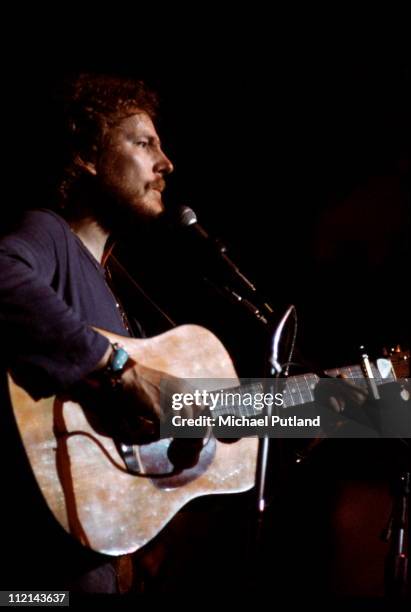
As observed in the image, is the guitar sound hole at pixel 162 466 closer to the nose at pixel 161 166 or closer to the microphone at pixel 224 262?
the microphone at pixel 224 262

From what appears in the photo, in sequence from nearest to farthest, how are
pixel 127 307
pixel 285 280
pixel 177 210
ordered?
1. pixel 177 210
2. pixel 127 307
3. pixel 285 280

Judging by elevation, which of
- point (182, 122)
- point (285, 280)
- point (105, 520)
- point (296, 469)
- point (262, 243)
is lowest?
point (296, 469)

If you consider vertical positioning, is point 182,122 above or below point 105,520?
above

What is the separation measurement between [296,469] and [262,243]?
1.28 m

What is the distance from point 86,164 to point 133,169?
210 millimetres

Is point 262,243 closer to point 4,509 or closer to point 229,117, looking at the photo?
point 229,117

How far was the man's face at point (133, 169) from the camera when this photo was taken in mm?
2104

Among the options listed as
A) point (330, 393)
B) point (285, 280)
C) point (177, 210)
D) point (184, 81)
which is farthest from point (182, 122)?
point (330, 393)

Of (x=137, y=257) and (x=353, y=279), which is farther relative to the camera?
(x=353, y=279)

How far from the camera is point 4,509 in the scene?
1.51 meters

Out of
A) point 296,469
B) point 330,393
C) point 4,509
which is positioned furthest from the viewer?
point 296,469

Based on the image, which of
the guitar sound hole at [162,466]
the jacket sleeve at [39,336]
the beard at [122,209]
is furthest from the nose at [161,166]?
the guitar sound hole at [162,466]

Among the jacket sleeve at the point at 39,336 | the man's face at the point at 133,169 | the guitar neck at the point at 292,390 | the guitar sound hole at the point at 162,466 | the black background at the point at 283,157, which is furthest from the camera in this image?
the black background at the point at 283,157

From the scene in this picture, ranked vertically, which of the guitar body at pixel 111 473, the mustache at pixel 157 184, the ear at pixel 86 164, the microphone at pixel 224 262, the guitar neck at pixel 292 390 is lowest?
the guitar body at pixel 111 473
